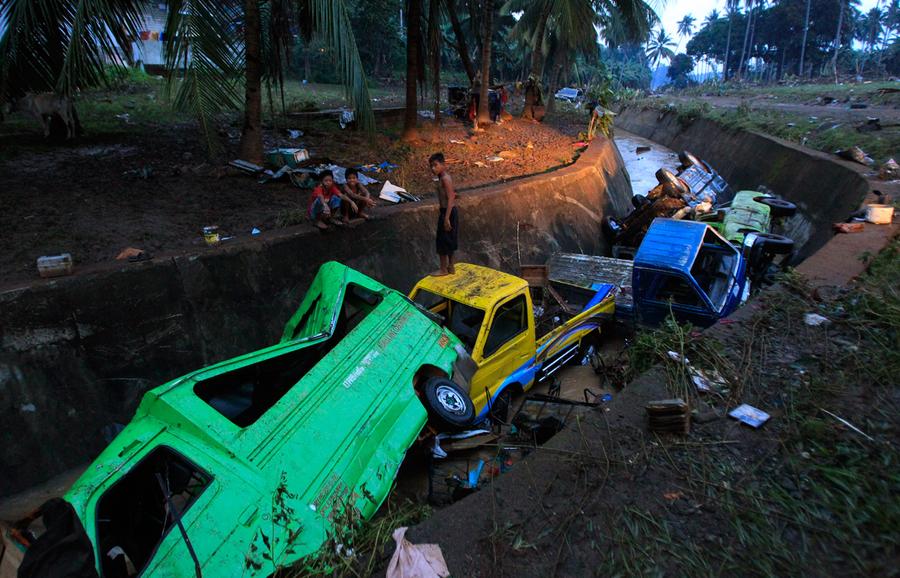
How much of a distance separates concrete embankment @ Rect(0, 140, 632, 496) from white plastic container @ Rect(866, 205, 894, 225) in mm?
7106

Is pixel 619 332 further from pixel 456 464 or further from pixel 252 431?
pixel 252 431

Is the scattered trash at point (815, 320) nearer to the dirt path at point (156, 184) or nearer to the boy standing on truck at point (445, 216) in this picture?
the boy standing on truck at point (445, 216)

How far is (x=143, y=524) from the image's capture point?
366cm

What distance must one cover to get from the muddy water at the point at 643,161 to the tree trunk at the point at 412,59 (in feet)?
28.5

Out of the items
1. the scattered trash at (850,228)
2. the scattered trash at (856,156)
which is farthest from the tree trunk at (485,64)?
the scattered trash at (850,228)

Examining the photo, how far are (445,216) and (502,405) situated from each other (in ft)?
8.75

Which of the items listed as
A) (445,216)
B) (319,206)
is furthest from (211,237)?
(445,216)

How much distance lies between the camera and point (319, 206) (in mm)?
7355

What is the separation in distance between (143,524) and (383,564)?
1.92 meters

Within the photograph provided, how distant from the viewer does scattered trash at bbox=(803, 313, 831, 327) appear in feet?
16.4

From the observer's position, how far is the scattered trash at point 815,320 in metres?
5.00

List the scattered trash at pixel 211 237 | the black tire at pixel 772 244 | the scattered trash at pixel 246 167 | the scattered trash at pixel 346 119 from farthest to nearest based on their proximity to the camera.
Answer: the scattered trash at pixel 346 119, the scattered trash at pixel 246 167, the black tire at pixel 772 244, the scattered trash at pixel 211 237

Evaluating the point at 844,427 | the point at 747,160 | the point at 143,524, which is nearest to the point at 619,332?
the point at 844,427

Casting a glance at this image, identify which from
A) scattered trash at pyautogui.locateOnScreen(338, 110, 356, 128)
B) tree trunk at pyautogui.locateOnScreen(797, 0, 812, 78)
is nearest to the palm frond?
scattered trash at pyautogui.locateOnScreen(338, 110, 356, 128)
